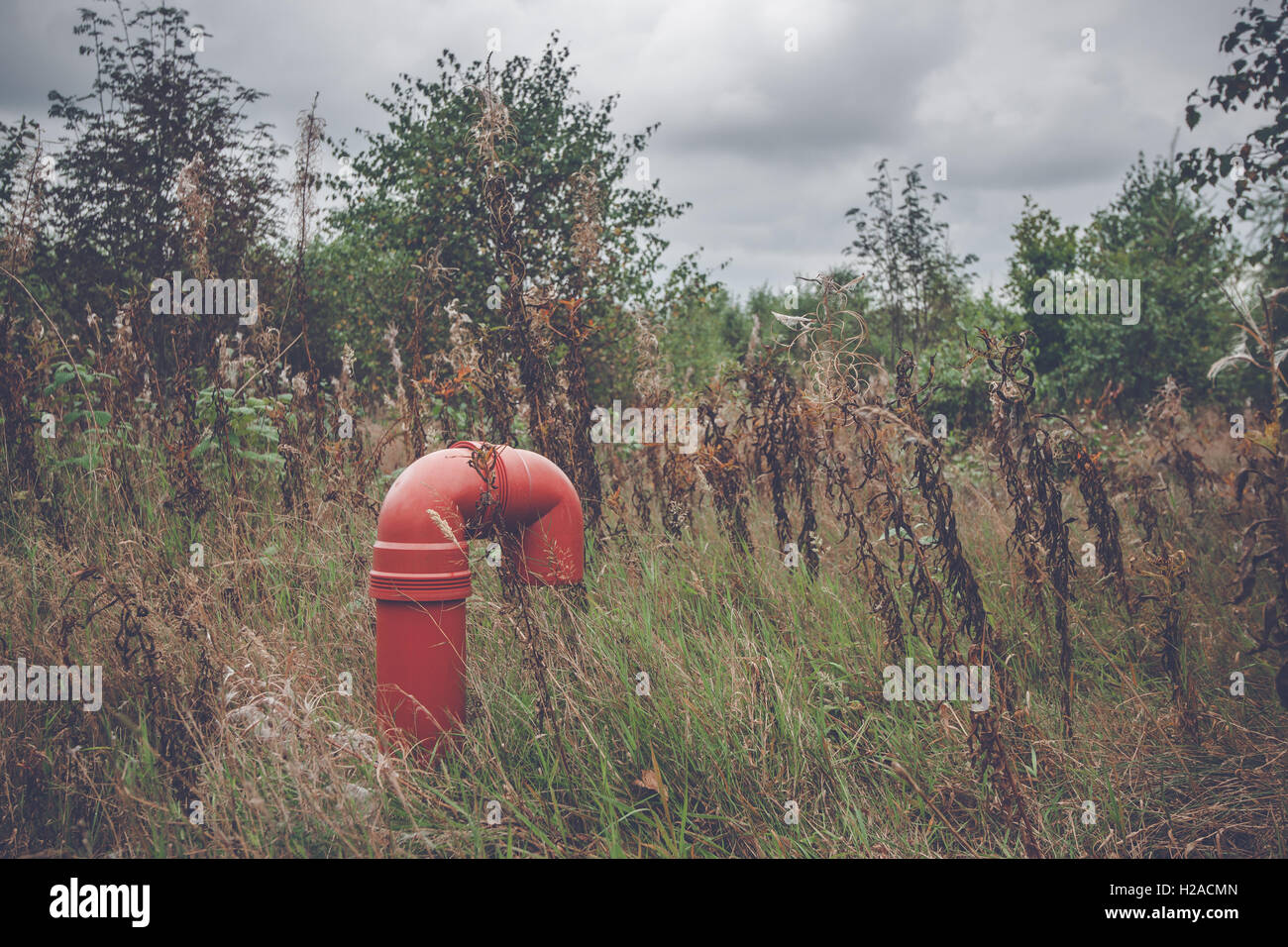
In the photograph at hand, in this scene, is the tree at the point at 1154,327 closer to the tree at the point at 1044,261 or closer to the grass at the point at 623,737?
the tree at the point at 1044,261

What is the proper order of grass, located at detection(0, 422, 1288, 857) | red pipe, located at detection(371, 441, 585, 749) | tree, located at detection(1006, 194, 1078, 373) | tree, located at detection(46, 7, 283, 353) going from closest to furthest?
grass, located at detection(0, 422, 1288, 857) < red pipe, located at detection(371, 441, 585, 749) < tree, located at detection(46, 7, 283, 353) < tree, located at detection(1006, 194, 1078, 373)

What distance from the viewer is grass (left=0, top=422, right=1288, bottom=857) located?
2.17 m

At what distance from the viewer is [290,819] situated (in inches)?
81.4

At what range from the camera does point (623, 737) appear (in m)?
2.45

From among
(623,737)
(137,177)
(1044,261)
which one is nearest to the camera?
(623,737)

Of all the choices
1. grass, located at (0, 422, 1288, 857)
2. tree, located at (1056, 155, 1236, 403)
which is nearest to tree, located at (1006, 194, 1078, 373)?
tree, located at (1056, 155, 1236, 403)

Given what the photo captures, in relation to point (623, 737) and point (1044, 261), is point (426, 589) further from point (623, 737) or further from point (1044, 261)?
point (1044, 261)

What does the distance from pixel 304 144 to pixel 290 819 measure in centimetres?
399

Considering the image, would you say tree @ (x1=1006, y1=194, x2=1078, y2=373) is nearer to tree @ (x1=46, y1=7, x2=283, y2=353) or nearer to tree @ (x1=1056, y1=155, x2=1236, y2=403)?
tree @ (x1=1056, y1=155, x2=1236, y2=403)

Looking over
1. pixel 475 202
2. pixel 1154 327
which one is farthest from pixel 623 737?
pixel 1154 327

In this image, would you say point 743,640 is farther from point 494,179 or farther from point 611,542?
point 494,179

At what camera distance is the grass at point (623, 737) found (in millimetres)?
2168

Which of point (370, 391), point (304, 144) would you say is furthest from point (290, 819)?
point (370, 391)

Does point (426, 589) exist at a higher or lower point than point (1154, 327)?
lower
